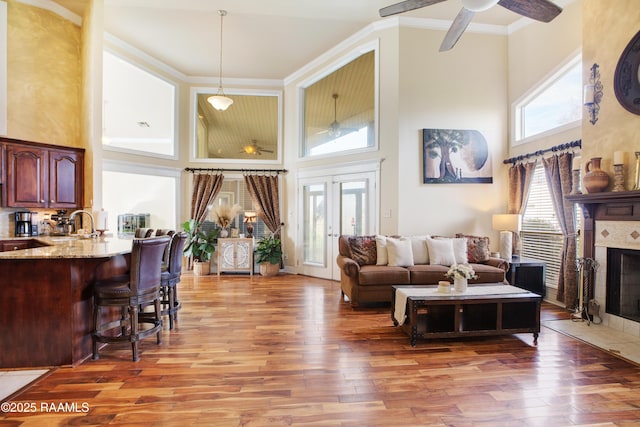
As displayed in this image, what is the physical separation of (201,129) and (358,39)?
3.99 m

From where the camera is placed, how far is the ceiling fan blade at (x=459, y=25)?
11.0 feet

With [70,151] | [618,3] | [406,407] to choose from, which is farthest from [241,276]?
[618,3]

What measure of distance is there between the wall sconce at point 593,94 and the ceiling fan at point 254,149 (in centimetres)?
571

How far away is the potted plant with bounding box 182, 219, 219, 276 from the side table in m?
5.63

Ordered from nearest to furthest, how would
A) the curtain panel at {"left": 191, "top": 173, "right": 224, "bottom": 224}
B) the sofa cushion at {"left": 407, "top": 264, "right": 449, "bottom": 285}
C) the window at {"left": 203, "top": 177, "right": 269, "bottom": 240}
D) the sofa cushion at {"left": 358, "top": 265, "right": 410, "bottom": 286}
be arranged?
1. the sofa cushion at {"left": 358, "top": 265, "right": 410, "bottom": 286}
2. the sofa cushion at {"left": 407, "top": 264, "right": 449, "bottom": 285}
3. the curtain panel at {"left": 191, "top": 173, "right": 224, "bottom": 224}
4. the window at {"left": 203, "top": 177, "right": 269, "bottom": 240}

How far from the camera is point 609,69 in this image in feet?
12.3

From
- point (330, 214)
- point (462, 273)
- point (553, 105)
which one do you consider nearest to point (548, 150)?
point (553, 105)

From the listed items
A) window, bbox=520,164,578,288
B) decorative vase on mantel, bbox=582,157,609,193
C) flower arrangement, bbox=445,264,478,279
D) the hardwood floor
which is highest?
decorative vase on mantel, bbox=582,157,609,193

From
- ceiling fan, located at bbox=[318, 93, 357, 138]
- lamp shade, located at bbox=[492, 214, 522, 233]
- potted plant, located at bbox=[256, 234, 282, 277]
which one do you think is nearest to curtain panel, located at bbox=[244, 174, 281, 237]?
potted plant, located at bbox=[256, 234, 282, 277]

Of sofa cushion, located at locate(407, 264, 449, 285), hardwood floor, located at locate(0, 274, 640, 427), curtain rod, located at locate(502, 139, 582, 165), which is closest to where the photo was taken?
hardwood floor, located at locate(0, 274, 640, 427)

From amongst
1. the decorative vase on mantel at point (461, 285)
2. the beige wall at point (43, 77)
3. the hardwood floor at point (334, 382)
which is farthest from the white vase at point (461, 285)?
the beige wall at point (43, 77)

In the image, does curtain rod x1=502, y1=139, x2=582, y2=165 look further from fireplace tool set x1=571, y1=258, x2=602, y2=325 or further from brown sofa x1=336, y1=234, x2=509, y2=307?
brown sofa x1=336, y1=234, x2=509, y2=307

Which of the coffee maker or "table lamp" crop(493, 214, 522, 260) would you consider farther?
"table lamp" crop(493, 214, 522, 260)

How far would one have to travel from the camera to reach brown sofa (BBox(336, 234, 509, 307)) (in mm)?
4508
